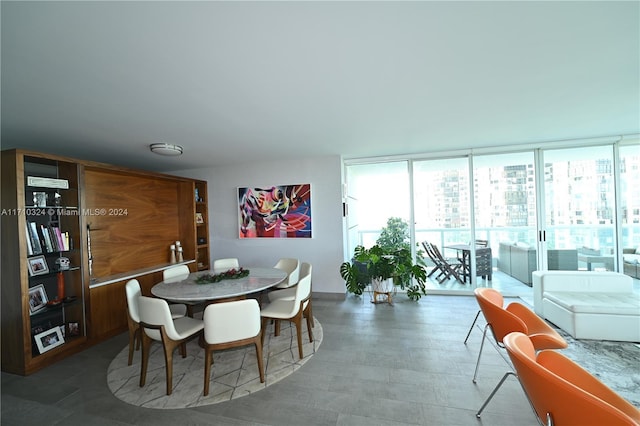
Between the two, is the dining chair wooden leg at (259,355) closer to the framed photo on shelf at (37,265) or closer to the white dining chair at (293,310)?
the white dining chair at (293,310)

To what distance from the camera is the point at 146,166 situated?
4.72 m

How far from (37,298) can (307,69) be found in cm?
377

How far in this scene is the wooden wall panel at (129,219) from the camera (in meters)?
3.45

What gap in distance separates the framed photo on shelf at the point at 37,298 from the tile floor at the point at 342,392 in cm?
64

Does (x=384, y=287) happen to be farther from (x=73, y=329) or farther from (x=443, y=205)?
(x=73, y=329)

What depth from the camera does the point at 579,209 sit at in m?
3.92

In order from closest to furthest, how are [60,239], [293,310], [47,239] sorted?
[293,310] → [47,239] → [60,239]

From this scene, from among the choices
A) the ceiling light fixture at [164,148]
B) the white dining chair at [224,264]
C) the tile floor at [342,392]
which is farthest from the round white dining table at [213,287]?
the ceiling light fixture at [164,148]

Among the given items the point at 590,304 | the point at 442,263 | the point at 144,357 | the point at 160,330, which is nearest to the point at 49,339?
the point at 144,357

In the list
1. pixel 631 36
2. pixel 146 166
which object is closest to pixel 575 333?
pixel 631 36

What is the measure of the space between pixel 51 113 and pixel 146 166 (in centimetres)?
257

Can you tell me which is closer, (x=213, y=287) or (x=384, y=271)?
(x=213, y=287)

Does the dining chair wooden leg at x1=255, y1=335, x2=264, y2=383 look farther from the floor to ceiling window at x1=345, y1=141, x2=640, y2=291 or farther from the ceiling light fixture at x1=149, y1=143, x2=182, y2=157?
the floor to ceiling window at x1=345, y1=141, x2=640, y2=291

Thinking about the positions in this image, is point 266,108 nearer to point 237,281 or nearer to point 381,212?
point 237,281
